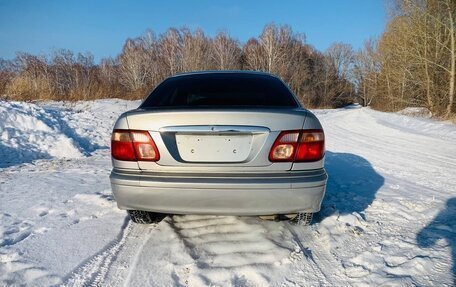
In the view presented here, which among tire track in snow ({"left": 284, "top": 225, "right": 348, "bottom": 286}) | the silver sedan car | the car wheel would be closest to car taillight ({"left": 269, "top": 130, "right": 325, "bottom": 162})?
the silver sedan car

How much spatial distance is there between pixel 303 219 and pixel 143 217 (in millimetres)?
1481

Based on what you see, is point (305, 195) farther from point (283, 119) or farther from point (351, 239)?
point (351, 239)

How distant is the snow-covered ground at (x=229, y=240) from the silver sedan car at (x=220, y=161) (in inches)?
16.0

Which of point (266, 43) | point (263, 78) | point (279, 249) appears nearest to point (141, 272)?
point (279, 249)

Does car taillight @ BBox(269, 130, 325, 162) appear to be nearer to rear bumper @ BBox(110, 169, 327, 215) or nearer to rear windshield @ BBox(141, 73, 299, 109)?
rear bumper @ BBox(110, 169, 327, 215)

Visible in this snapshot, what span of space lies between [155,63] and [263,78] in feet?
148

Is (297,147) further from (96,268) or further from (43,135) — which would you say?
(43,135)

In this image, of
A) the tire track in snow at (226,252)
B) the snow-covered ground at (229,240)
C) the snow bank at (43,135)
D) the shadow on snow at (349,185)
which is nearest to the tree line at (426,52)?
the shadow on snow at (349,185)

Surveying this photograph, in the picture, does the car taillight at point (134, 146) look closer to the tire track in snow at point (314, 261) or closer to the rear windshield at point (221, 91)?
the rear windshield at point (221, 91)

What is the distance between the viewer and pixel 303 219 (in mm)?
2943

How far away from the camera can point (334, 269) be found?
2.36m

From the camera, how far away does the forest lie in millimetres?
18936

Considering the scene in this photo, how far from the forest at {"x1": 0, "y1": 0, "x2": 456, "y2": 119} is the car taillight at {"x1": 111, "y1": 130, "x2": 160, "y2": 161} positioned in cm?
1125

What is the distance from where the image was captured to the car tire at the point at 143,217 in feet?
9.60
